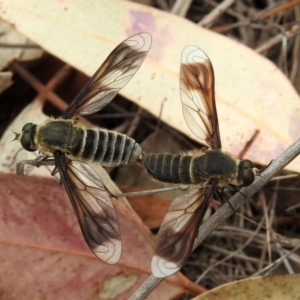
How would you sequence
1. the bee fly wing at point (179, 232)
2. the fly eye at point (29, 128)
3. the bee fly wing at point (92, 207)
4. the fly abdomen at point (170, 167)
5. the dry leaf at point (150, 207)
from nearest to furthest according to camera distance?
the bee fly wing at point (179, 232) → the bee fly wing at point (92, 207) → the fly abdomen at point (170, 167) → the fly eye at point (29, 128) → the dry leaf at point (150, 207)

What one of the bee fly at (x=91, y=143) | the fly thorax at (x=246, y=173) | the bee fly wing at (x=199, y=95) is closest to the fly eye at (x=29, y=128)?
the bee fly at (x=91, y=143)

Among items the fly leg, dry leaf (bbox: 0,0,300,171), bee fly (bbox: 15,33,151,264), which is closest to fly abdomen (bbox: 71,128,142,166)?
bee fly (bbox: 15,33,151,264)

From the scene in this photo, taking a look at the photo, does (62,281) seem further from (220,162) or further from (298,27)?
(298,27)

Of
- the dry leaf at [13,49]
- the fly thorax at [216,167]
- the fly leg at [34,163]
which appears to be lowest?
the fly leg at [34,163]

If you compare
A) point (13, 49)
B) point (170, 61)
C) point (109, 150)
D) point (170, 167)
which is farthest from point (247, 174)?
point (13, 49)

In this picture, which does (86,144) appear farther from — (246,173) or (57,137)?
(246,173)

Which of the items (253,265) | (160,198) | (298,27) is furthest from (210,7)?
(253,265)

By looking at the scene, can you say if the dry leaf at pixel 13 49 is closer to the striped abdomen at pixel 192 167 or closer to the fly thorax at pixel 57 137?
the fly thorax at pixel 57 137
